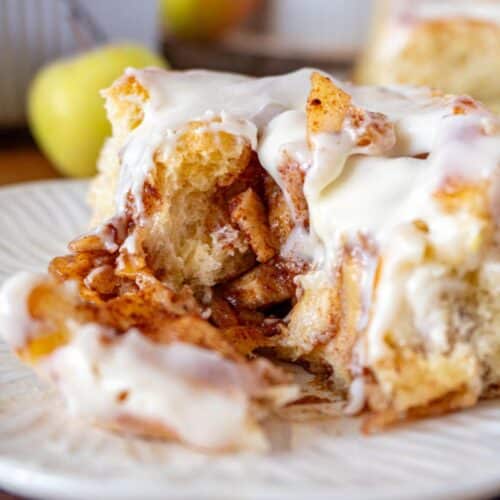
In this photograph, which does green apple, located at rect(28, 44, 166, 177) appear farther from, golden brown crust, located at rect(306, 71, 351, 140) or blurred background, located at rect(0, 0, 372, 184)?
golden brown crust, located at rect(306, 71, 351, 140)

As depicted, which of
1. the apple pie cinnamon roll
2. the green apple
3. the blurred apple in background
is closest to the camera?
the apple pie cinnamon roll

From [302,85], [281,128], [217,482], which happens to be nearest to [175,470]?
[217,482]

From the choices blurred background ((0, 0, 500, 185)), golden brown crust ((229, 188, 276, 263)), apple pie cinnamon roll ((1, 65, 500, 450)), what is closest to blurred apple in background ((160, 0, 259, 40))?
blurred background ((0, 0, 500, 185))

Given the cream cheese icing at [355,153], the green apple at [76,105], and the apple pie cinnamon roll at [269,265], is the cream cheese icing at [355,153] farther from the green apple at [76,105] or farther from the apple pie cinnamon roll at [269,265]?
the green apple at [76,105]

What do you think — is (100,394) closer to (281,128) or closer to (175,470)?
(175,470)

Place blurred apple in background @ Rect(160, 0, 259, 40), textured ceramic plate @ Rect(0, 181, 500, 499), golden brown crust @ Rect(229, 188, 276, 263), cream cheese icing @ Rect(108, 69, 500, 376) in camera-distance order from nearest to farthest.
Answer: textured ceramic plate @ Rect(0, 181, 500, 499), cream cheese icing @ Rect(108, 69, 500, 376), golden brown crust @ Rect(229, 188, 276, 263), blurred apple in background @ Rect(160, 0, 259, 40)

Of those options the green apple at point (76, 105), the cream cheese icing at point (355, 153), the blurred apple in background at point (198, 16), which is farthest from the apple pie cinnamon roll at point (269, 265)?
the blurred apple in background at point (198, 16)
